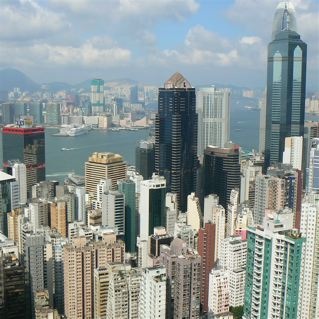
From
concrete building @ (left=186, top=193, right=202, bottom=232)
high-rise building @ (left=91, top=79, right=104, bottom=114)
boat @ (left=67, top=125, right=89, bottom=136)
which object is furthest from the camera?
boat @ (left=67, top=125, right=89, bottom=136)

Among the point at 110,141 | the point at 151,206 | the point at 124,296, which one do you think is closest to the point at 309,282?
the point at 124,296

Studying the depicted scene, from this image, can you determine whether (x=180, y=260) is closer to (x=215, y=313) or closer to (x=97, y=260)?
(x=215, y=313)

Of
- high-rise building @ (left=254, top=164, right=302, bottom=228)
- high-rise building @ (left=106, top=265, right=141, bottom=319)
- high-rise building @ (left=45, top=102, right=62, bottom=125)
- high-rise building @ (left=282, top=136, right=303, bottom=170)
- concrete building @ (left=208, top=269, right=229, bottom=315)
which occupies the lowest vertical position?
concrete building @ (left=208, top=269, right=229, bottom=315)

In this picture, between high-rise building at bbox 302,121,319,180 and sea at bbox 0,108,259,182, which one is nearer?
high-rise building at bbox 302,121,319,180

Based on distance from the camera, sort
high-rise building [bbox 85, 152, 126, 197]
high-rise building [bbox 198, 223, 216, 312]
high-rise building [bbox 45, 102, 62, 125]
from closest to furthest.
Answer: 1. high-rise building [bbox 198, 223, 216, 312]
2. high-rise building [bbox 85, 152, 126, 197]
3. high-rise building [bbox 45, 102, 62, 125]

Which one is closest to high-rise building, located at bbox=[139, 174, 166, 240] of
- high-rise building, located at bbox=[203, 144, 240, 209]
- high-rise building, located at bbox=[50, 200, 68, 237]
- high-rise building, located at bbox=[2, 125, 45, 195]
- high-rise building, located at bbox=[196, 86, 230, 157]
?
high-rise building, located at bbox=[50, 200, 68, 237]

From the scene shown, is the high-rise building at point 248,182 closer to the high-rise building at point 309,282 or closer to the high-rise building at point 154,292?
the high-rise building at point 309,282

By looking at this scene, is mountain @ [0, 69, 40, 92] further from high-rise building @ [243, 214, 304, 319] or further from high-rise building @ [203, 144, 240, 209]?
high-rise building @ [243, 214, 304, 319]

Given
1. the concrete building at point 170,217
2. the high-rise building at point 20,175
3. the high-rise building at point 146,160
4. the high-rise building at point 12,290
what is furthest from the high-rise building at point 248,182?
the high-rise building at point 12,290
